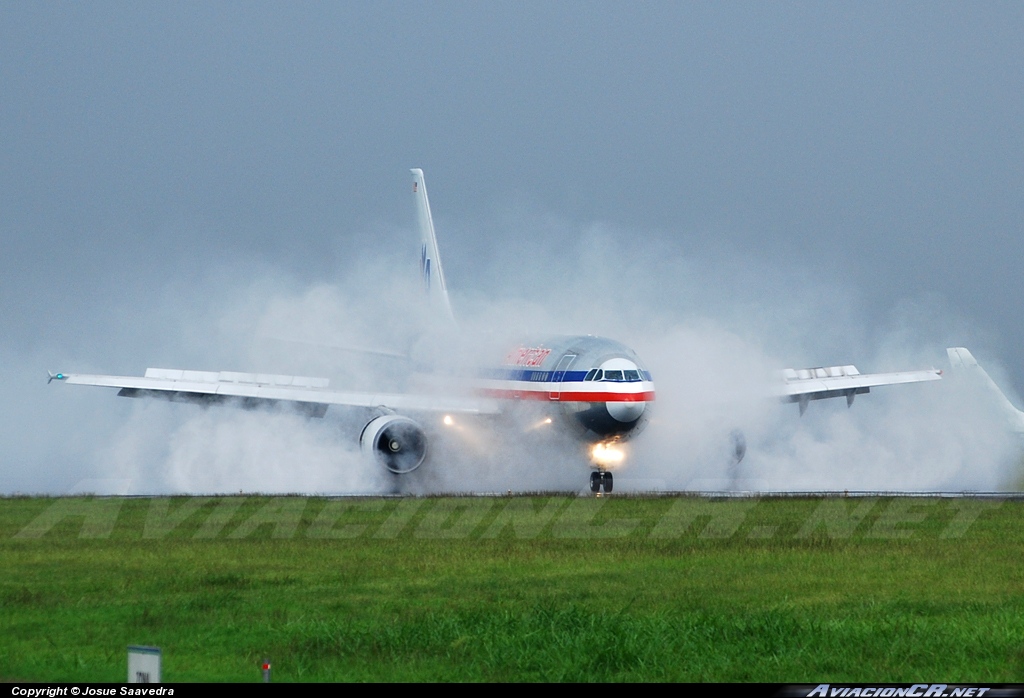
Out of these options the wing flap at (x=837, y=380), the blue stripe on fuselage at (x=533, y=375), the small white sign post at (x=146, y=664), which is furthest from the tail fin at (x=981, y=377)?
the small white sign post at (x=146, y=664)

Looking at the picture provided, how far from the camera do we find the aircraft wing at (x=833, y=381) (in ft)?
180

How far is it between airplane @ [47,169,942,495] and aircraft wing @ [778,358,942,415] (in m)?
0.04

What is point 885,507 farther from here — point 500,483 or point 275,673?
point 275,673

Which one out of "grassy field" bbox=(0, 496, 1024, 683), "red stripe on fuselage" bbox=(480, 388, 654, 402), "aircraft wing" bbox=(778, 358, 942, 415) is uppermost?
"aircraft wing" bbox=(778, 358, 942, 415)

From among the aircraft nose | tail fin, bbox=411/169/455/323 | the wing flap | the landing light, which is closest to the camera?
the aircraft nose

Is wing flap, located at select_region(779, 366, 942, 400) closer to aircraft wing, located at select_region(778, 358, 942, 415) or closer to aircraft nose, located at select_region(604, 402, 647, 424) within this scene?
aircraft wing, located at select_region(778, 358, 942, 415)

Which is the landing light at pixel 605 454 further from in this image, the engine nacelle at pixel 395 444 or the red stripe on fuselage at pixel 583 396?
the engine nacelle at pixel 395 444

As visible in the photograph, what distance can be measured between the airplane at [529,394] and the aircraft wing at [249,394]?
4 centimetres

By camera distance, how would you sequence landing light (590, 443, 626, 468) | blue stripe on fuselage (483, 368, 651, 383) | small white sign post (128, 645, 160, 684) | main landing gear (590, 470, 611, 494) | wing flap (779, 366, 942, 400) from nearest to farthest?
small white sign post (128, 645, 160, 684), main landing gear (590, 470, 611, 494), blue stripe on fuselage (483, 368, 651, 383), landing light (590, 443, 626, 468), wing flap (779, 366, 942, 400)

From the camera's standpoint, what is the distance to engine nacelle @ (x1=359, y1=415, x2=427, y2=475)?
48750 mm

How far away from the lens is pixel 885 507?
39.1 m

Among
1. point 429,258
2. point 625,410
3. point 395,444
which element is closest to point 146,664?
point 625,410

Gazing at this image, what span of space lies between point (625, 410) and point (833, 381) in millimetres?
13149

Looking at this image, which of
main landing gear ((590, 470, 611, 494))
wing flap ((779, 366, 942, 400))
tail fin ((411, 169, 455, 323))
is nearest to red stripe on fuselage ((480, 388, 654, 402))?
main landing gear ((590, 470, 611, 494))
